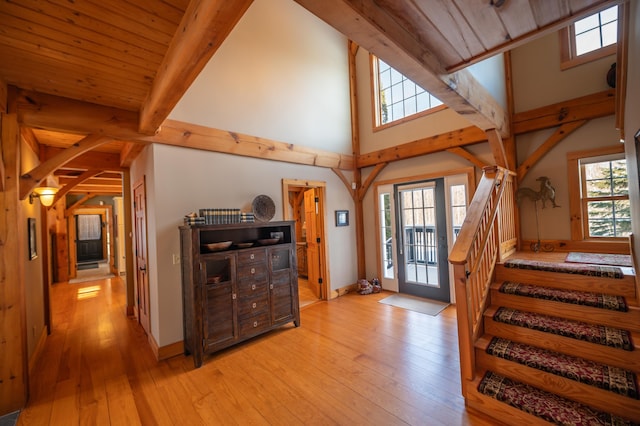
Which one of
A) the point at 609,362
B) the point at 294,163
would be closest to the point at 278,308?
the point at 294,163

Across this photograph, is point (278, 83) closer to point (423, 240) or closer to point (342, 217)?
point (342, 217)

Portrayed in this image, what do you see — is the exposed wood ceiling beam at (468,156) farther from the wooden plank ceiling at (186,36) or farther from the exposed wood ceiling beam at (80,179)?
the exposed wood ceiling beam at (80,179)

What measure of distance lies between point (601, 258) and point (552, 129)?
69.9 inches

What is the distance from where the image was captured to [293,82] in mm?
4680

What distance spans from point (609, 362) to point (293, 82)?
199 inches

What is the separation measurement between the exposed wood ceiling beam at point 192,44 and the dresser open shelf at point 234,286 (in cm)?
141

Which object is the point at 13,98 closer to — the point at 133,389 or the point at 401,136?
the point at 133,389

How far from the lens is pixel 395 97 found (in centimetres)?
534

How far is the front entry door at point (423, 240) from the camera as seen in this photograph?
462cm

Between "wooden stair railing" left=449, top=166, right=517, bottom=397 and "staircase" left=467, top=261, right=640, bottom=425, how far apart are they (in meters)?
Answer: 0.15

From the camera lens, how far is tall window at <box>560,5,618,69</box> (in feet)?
10.6

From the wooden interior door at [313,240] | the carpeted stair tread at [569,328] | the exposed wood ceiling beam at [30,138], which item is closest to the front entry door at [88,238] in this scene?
the exposed wood ceiling beam at [30,138]

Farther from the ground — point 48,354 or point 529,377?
point 529,377

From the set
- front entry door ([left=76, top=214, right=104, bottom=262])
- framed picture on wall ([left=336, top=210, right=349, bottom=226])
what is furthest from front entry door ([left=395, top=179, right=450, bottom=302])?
front entry door ([left=76, top=214, right=104, bottom=262])
